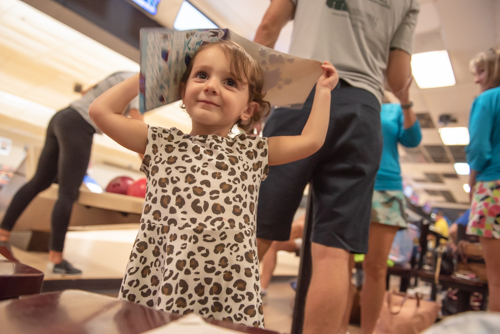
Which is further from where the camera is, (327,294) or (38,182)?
(38,182)

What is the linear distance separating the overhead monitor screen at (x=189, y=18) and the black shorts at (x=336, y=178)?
108 inches

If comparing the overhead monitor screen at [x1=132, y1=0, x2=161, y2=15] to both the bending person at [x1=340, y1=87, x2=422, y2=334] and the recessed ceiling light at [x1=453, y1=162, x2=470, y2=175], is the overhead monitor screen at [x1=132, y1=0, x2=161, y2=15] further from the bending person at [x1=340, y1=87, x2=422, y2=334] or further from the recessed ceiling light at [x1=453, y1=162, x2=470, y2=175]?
the recessed ceiling light at [x1=453, y1=162, x2=470, y2=175]

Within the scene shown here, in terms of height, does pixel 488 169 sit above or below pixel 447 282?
above

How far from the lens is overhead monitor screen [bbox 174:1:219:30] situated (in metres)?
3.53

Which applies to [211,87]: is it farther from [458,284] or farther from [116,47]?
[116,47]

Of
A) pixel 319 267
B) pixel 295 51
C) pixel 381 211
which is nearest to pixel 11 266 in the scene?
pixel 319 267

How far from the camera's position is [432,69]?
4914 millimetres

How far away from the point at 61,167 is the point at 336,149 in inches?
67.8

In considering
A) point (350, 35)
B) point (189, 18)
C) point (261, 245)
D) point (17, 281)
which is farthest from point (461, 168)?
point (17, 281)

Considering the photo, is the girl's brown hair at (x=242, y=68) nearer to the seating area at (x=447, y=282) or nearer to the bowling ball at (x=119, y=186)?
the seating area at (x=447, y=282)

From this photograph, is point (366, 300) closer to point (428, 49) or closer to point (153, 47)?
point (153, 47)

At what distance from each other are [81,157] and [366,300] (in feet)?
5.71

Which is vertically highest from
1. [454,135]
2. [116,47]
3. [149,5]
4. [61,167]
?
[454,135]

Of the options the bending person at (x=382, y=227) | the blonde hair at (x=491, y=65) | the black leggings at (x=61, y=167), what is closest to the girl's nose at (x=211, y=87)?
the bending person at (x=382, y=227)
